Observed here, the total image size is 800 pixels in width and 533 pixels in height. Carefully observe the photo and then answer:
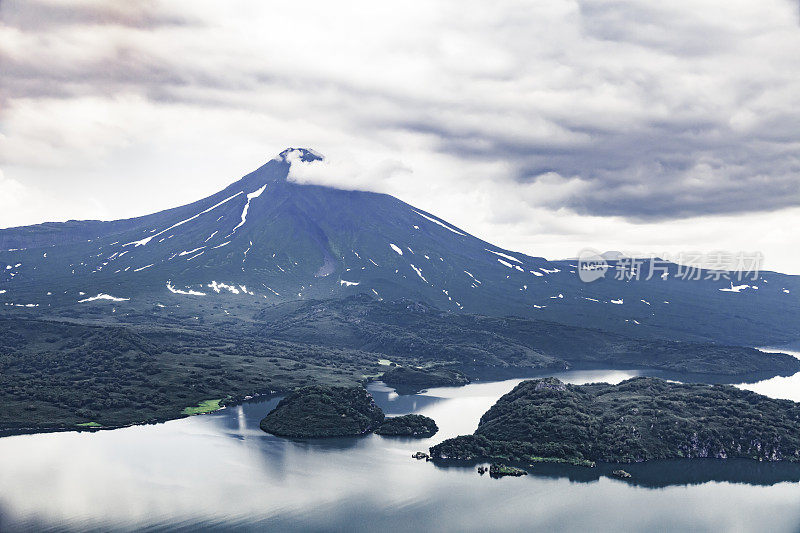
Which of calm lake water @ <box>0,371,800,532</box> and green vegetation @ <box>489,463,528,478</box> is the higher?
green vegetation @ <box>489,463,528,478</box>

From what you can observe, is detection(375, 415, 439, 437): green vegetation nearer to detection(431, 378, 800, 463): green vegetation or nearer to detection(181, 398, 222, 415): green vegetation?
detection(431, 378, 800, 463): green vegetation

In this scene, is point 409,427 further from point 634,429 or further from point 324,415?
point 634,429

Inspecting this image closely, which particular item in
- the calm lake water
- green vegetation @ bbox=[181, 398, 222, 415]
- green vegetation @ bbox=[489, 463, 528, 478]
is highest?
green vegetation @ bbox=[489, 463, 528, 478]

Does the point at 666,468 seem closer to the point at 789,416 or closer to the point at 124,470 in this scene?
the point at 789,416

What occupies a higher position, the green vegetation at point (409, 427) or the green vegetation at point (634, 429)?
the green vegetation at point (634, 429)

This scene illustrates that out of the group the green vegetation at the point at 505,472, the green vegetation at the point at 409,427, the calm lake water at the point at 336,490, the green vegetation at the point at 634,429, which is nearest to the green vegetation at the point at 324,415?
the green vegetation at the point at 409,427

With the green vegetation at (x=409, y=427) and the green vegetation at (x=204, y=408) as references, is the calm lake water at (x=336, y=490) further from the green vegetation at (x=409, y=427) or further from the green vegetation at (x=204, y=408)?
the green vegetation at (x=204, y=408)

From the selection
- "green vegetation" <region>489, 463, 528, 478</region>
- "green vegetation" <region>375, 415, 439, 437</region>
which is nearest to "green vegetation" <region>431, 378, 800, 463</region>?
"green vegetation" <region>489, 463, 528, 478</region>
